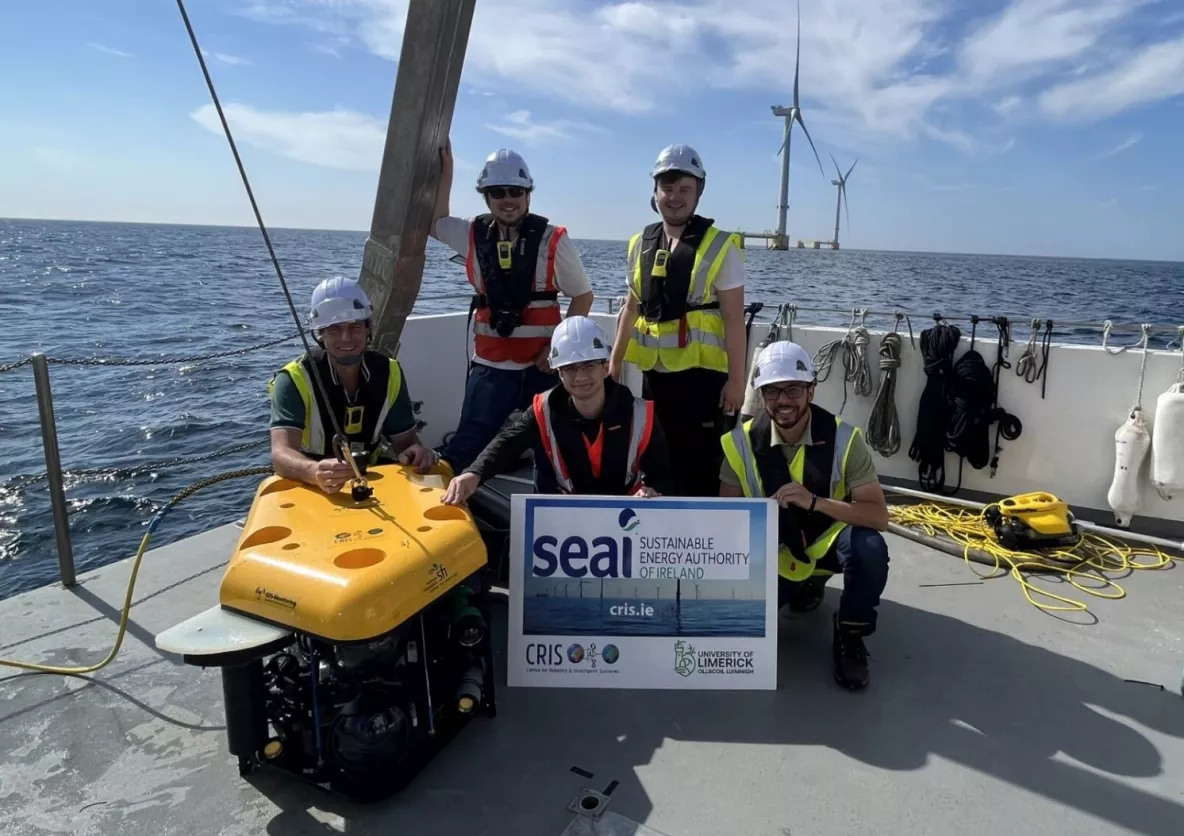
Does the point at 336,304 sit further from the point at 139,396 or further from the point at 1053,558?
the point at 139,396

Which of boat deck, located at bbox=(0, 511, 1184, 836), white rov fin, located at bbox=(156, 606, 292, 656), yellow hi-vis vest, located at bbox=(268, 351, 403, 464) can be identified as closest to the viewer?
white rov fin, located at bbox=(156, 606, 292, 656)

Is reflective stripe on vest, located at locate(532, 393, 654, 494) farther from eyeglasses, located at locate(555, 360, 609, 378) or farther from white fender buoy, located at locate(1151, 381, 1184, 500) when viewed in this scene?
white fender buoy, located at locate(1151, 381, 1184, 500)

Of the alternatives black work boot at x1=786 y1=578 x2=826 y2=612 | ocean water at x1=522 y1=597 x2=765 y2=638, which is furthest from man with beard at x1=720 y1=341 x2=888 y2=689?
ocean water at x1=522 y1=597 x2=765 y2=638

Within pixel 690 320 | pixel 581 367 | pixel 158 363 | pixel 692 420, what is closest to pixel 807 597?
pixel 692 420

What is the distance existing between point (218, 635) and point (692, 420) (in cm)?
227

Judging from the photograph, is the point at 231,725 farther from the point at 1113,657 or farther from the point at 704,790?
the point at 1113,657

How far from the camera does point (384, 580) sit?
221cm

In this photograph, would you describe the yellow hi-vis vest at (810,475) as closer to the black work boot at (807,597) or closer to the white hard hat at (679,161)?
the black work boot at (807,597)

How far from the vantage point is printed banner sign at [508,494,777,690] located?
2902 millimetres

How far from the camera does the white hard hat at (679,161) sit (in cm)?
346

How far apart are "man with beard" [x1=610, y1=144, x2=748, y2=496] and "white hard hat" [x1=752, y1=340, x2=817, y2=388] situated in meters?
0.54

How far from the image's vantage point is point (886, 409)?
5.36 metres

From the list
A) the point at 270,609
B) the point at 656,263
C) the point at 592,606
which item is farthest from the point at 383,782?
the point at 656,263

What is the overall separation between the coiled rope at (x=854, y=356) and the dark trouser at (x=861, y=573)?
2.63 metres
